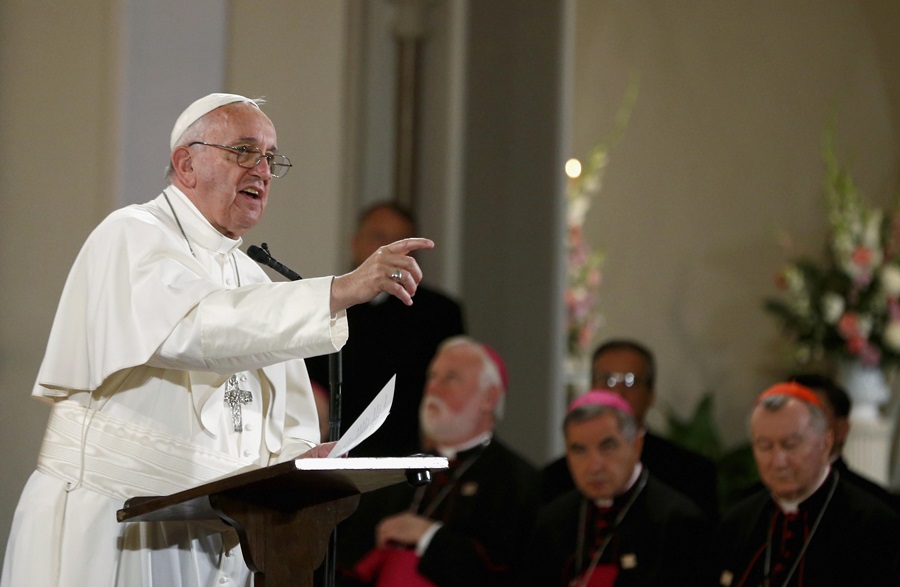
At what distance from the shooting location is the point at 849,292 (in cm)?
803

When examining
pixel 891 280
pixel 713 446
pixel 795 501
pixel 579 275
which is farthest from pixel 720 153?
pixel 795 501

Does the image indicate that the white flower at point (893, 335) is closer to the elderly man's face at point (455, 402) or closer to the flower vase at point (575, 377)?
the flower vase at point (575, 377)

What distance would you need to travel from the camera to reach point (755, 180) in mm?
9297

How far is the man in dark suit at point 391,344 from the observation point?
20.9 feet

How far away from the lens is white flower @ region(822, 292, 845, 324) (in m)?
8.02

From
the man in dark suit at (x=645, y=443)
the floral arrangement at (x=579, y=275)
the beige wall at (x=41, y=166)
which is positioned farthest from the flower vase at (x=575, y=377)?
the beige wall at (x=41, y=166)

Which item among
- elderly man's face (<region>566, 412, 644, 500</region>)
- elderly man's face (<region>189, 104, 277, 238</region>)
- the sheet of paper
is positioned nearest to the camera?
the sheet of paper

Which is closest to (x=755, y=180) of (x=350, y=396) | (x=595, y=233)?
(x=595, y=233)

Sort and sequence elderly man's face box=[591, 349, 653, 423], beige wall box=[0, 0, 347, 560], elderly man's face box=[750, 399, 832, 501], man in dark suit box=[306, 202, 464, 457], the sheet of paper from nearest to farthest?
the sheet of paper
beige wall box=[0, 0, 347, 560]
elderly man's face box=[750, 399, 832, 501]
elderly man's face box=[591, 349, 653, 423]
man in dark suit box=[306, 202, 464, 457]

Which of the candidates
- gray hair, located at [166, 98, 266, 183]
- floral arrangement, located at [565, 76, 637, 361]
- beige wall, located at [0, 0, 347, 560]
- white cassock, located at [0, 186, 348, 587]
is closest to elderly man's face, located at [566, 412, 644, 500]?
beige wall, located at [0, 0, 347, 560]

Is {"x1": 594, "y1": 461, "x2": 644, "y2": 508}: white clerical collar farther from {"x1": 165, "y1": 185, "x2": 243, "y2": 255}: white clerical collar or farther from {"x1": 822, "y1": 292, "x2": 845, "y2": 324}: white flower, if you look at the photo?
{"x1": 822, "y1": 292, "x2": 845, "y2": 324}: white flower

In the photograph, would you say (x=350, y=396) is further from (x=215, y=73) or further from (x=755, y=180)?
(x=755, y=180)

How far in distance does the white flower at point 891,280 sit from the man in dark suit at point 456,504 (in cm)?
318

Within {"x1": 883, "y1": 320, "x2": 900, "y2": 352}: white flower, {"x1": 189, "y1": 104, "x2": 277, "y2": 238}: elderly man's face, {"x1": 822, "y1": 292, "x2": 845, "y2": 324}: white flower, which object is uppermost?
{"x1": 189, "y1": 104, "x2": 277, "y2": 238}: elderly man's face
